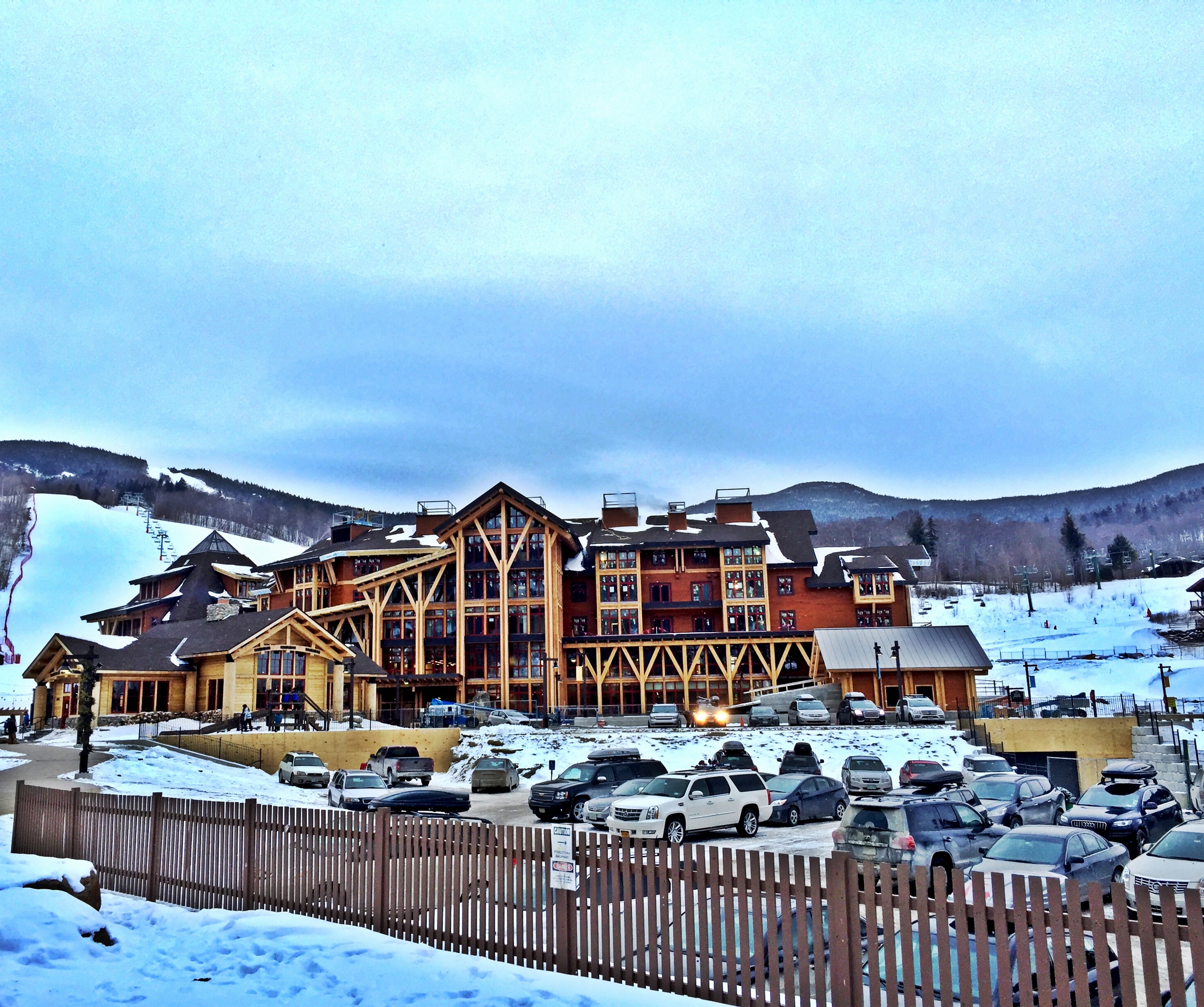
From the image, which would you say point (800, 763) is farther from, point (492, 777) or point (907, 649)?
point (907, 649)

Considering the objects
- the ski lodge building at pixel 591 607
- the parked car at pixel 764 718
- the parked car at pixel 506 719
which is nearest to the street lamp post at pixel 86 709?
the parked car at pixel 506 719

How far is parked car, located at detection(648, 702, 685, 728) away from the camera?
52.1 m

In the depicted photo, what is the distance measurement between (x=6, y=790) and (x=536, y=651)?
44.8m

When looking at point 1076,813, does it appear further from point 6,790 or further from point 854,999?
point 6,790

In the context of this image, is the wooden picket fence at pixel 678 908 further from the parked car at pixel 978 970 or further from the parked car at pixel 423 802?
the parked car at pixel 423 802

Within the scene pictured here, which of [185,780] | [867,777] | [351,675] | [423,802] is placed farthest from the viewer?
[351,675]

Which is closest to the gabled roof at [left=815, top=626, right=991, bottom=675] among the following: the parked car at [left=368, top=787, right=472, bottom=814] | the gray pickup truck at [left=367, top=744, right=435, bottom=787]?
the gray pickup truck at [left=367, top=744, right=435, bottom=787]

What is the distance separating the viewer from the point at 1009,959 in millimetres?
7492

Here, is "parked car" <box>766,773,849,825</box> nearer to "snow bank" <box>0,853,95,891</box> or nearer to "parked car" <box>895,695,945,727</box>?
"snow bank" <box>0,853,95,891</box>

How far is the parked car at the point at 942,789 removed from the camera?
19.5 meters

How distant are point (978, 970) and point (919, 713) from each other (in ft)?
145

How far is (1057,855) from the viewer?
1396 centimetres

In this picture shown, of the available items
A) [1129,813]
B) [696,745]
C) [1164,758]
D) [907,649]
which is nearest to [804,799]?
[1129,813]

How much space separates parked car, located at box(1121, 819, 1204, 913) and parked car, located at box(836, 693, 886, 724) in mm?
34869
